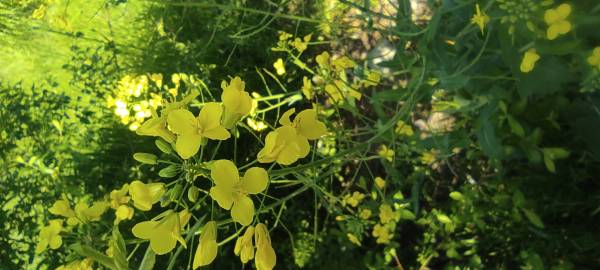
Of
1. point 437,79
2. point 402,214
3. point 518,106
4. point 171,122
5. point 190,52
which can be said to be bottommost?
point 402,214

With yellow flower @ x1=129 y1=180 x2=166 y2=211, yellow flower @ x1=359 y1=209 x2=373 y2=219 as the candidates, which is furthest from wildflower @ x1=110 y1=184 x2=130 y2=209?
yellow flower @ x1=359 y1=209 x2=373 y2=219

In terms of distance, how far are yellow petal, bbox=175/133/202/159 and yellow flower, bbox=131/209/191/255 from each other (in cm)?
9

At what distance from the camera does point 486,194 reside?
5.35 ft

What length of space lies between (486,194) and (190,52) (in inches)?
43.3

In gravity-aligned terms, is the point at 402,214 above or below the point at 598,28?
below

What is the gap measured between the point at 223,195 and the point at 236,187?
0.02 m

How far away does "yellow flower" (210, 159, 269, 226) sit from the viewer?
61 cm

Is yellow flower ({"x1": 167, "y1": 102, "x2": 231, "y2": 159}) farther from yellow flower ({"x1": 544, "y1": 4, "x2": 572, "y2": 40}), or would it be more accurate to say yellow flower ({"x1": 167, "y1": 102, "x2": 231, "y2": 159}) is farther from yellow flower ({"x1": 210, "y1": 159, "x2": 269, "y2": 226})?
yellow flower ({"x1": 544, "y1": 4, "x2": 572, "y2": 40})

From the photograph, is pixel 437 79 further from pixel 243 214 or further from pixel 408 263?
pixel 408 263

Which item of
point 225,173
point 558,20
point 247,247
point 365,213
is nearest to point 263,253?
point 247,247

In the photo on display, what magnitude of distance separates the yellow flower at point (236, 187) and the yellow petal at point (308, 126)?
9 centimetres

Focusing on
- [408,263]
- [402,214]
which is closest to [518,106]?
[402,214]

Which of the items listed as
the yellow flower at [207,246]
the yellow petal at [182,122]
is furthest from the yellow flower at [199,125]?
the yellow flower at [207,246]

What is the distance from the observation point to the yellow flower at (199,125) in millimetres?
638
